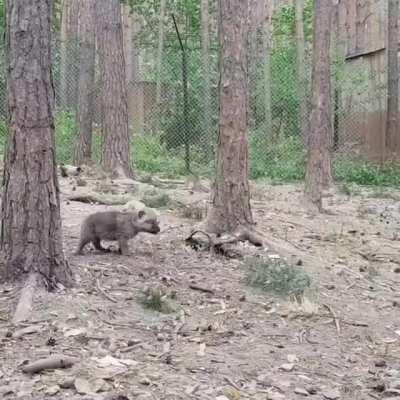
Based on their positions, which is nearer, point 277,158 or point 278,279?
point 278,279

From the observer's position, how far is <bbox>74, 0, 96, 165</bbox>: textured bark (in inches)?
523

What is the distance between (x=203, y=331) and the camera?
4.89 meters

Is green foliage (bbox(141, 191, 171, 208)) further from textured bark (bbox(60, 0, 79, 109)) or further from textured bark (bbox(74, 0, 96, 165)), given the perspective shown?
textured bark (bbox(60, 0, 79, 109))

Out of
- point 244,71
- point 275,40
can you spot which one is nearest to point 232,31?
point 244,71

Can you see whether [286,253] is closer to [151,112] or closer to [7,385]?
[7,385]

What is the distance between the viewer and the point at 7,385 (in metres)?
3.66

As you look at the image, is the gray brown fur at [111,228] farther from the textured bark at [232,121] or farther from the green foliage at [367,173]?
the green foliage at [367,173]

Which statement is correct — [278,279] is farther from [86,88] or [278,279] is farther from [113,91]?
[86,88]

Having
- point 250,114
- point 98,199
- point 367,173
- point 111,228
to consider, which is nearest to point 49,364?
point 111,228

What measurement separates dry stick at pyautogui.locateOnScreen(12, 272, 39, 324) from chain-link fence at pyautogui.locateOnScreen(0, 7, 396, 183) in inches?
357

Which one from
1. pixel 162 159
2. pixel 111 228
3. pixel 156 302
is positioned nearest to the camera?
pixel 156 302

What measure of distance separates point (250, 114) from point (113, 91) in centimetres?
703

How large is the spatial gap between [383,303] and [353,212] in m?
4.55

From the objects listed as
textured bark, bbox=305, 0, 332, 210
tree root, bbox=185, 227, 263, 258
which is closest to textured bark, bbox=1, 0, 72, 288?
tree root, bbox=185, 227, 263, 258
